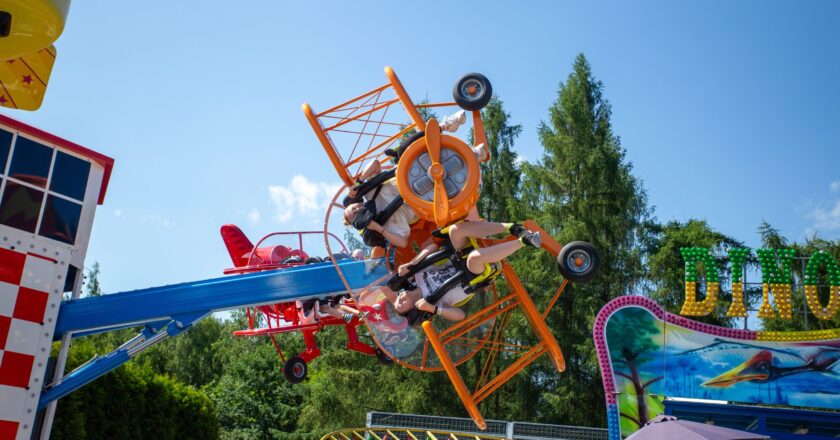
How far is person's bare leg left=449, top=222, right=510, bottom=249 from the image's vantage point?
18.1 feet

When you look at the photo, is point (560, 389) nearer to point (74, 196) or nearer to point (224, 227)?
point (224, 227)

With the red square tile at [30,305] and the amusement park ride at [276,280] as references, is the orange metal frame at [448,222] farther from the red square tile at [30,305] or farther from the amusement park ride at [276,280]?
the red square tile at [30,305]

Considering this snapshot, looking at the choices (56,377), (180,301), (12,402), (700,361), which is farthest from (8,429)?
(700,361)

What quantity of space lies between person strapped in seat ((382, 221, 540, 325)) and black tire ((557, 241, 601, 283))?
0.23 meters

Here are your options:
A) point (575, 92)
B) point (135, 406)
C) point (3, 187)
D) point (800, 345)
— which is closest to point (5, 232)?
point (3, 187)

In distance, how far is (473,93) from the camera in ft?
19.8

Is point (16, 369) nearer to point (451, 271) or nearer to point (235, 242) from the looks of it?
point (235, 242)

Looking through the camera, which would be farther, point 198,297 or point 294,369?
point 294,369

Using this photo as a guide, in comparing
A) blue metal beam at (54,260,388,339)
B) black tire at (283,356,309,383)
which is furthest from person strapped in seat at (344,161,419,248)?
black tire at (283,356,309,383)

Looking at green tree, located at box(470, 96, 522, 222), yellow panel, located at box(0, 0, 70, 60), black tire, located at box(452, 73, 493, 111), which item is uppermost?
green tree, located at box(470, 96, 522, 222)

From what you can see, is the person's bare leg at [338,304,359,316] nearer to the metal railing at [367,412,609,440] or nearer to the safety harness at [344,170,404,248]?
the safety harness at [344,170,404,248]

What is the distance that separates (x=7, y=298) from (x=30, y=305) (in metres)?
0.20

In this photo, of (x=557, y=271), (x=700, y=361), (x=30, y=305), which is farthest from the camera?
(x=557, y=271)

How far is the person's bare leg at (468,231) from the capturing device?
552 cm
